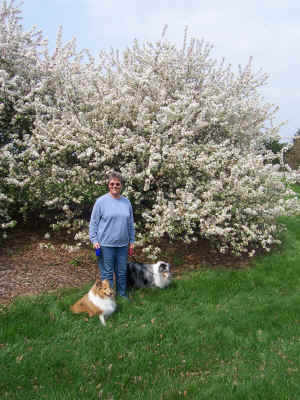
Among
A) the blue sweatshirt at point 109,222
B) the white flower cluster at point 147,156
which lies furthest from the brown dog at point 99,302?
the white flower cluster at point 147,156

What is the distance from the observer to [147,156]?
7.29 m

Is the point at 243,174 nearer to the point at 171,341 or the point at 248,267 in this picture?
the point at 248,267

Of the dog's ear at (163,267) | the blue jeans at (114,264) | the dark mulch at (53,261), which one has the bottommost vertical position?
the dark mulch at (53,261)

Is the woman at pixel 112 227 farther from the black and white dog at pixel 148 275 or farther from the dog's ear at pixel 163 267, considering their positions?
the dog's ear at pixel 163 267

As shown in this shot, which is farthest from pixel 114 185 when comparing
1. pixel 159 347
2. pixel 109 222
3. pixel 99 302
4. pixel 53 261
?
pixel 53 261

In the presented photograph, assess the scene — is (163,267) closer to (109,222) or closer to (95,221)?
(109,222)

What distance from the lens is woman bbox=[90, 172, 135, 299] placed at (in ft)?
15.9

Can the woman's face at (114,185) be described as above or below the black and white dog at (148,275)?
above

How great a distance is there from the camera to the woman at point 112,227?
4832 millimetres

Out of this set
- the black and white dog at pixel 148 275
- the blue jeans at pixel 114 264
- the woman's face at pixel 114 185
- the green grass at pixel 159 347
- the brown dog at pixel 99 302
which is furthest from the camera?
the black and white dog at pixel 148 275

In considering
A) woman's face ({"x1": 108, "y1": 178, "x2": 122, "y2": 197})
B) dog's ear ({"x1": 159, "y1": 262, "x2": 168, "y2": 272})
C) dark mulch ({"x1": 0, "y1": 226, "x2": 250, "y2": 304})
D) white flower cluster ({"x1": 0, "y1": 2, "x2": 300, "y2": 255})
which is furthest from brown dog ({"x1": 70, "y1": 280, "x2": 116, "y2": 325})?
white flower cluster ({"x1": 0, "y1": 2, "x2": 300, "y2": 255})

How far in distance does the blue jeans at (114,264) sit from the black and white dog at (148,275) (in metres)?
0.41

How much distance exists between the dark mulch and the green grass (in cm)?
47

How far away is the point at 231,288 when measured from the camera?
19.6 feet
